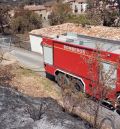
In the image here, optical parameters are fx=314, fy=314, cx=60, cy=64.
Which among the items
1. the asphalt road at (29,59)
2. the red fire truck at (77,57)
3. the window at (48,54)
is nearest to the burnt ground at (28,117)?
the red fire truck at (77,57)

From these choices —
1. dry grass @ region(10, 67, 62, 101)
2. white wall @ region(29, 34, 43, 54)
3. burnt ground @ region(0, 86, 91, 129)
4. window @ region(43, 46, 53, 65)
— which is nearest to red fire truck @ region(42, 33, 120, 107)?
window @ region(43, 46, 53, 65)

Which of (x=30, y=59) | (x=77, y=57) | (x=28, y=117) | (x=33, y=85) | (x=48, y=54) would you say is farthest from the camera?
(x=30, y=59)

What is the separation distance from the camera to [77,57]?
48.6 ft

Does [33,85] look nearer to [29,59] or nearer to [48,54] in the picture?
[48,54]

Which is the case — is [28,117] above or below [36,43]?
above

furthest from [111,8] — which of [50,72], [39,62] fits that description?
[50,72]

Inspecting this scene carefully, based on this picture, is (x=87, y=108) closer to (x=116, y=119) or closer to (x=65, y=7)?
(x=116, y=119)

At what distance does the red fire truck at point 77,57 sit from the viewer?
1287 cm

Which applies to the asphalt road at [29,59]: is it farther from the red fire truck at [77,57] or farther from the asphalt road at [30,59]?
the red fire truck at [77,57]

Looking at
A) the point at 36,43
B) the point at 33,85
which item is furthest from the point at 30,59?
the point at 33,85

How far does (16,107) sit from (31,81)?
8480 mm

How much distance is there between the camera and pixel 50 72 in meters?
17.5

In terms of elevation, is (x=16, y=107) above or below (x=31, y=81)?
above

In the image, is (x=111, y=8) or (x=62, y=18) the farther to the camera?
(x=62, y=18)
